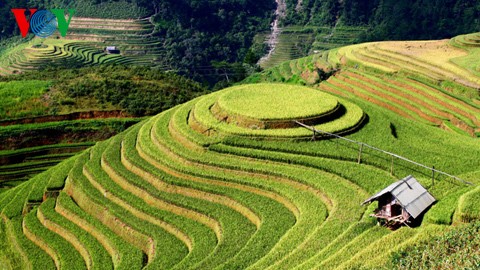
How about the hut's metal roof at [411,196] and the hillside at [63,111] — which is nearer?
the hut's metal roof at [411,196]

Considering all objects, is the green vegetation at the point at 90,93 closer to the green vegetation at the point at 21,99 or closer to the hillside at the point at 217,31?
the green vegetation at the point at 21,99

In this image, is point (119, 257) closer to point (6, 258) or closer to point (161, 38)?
point (6, 258)

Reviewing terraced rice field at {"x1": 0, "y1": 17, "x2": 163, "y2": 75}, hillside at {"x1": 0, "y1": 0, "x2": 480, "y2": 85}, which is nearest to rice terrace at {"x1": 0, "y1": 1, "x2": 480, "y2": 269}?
terraced rice field at {"x1": 0, "y1": 17, "x2": 163, "y2": 75}

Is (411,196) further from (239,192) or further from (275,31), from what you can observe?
(275,31)

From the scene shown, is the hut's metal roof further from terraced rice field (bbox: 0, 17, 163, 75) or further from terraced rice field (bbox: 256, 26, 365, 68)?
terraced rice field (bbox: 256, 26, 365, 68)

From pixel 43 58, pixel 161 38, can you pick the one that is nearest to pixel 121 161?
pixel 43 58

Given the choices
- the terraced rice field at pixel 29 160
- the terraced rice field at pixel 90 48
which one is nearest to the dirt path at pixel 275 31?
the terraced rice field at pixel 90 48

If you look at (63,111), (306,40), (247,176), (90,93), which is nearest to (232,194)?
(247,176)
